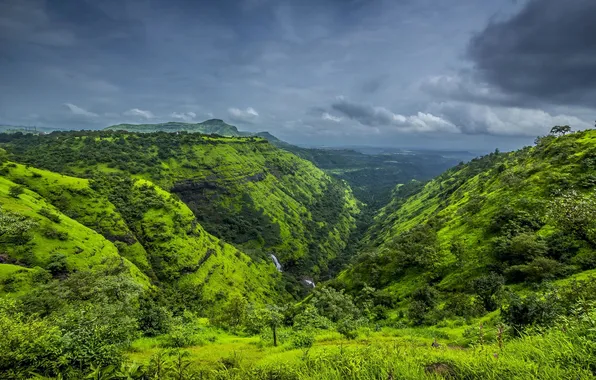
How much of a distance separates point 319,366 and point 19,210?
94.7 meters

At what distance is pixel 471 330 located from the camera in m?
28.1

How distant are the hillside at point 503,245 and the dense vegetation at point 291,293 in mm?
307

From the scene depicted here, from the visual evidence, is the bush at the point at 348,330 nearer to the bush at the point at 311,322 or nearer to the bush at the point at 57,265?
the bush at the point at 311,322

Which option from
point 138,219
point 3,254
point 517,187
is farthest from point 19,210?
point 517,187

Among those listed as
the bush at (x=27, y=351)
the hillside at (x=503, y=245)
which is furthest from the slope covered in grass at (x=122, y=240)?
the bush at (x=27, y=351)

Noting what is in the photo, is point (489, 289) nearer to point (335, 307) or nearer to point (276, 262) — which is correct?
point (335, 307)

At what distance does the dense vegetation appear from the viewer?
11.3 metres

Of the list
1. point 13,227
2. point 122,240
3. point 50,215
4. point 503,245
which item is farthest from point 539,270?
point 122,240

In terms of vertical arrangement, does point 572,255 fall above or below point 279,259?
above

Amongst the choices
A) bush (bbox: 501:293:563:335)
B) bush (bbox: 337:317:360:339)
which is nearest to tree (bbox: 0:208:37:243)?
bush (bbox: 337:317:360:339)

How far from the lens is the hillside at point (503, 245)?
126ft

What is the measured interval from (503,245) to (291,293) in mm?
105522

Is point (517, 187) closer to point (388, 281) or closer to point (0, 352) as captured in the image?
point (388, 281)

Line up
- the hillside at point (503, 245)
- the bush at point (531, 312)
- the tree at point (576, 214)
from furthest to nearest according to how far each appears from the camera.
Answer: the hillside at point (503, 245), the tree at point (576, 214), the bush at point (531, 312)
